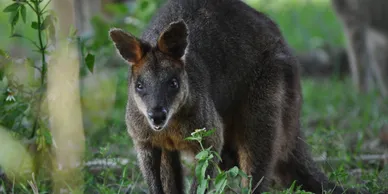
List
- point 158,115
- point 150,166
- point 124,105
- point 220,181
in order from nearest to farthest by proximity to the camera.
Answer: point 220,181 < point 158,115 < point 150,166 < point 124,105

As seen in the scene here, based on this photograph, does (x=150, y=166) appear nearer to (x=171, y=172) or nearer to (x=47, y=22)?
(x=171, y=172)

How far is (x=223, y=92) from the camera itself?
213 inches

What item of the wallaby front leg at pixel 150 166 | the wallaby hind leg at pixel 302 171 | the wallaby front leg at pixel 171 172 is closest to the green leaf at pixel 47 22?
the wallaby front leg at pixel 150 166

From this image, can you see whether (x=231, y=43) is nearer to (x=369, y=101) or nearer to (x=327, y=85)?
(x=369, y=101)

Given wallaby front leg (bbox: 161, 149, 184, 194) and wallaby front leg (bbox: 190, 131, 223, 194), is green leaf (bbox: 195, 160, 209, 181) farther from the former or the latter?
wallaby front leg (bbox: 161, 149, 184, 194)

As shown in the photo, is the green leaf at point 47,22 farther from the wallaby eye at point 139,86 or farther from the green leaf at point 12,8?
the wallaby eye at point 139,86

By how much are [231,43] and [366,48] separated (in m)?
4.54

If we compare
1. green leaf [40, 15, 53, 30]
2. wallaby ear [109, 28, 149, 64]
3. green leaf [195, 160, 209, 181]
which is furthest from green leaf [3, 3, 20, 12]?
green leaf [195, 160, 209, 181]

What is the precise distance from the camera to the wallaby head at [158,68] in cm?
455

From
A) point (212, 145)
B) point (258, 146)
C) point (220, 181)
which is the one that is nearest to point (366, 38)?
point (258, 146)

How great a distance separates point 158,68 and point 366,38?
18.2 ft

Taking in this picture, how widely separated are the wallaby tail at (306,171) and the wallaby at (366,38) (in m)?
4.18

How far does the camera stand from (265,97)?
546cm

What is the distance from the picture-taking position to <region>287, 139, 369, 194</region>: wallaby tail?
5.50 metres
